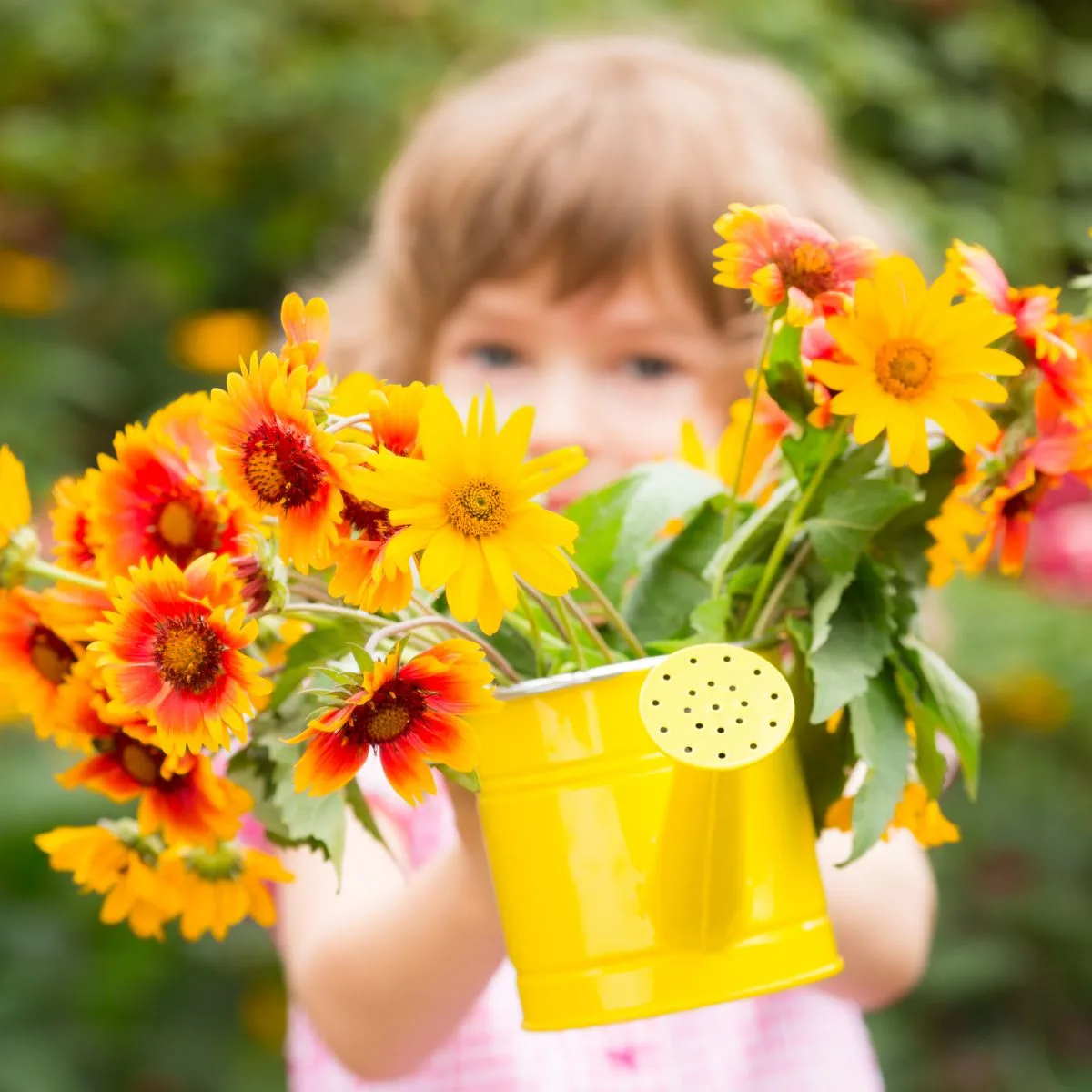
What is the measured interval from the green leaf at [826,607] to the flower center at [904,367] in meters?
0.08

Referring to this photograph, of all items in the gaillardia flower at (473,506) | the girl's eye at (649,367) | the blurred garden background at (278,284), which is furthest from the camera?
the blurred garden background at (278,284)

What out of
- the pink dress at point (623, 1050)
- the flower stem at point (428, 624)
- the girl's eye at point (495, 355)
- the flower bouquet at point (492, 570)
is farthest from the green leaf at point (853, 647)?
the girl's eye at point (495, 355)

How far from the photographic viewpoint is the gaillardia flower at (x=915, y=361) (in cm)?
47

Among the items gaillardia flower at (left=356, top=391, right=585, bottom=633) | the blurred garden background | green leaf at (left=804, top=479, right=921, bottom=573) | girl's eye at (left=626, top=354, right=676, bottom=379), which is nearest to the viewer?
gaillardia flower at (left=356, top=391, right=585, bottom=633)

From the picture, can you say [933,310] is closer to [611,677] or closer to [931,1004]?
[611,677]

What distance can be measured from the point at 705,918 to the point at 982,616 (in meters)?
1.49

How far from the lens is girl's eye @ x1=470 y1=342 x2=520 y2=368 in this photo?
102 cm

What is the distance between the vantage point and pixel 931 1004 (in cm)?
200

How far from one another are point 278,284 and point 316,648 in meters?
1.84

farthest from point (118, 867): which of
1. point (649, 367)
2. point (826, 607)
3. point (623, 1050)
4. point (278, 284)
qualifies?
point (278, 284)

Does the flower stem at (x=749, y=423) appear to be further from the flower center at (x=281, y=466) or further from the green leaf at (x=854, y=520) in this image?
the flower center at (x=281, y=466)

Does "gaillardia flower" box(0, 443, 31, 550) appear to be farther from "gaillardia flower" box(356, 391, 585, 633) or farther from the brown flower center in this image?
the brown flower center

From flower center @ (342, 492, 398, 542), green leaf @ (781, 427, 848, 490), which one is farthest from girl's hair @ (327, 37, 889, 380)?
flower center @ (342, 492, 398, 542)

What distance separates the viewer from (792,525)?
21.0 inches
